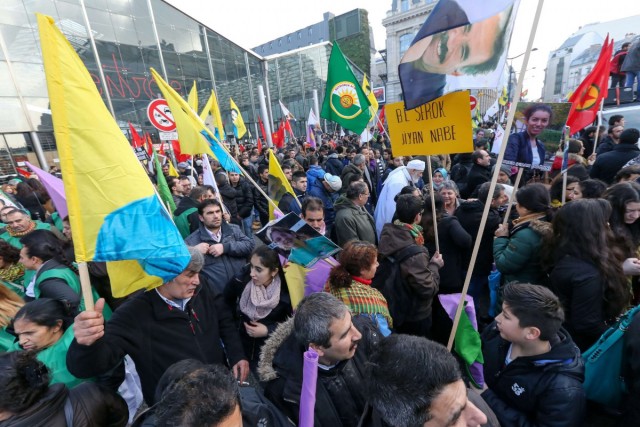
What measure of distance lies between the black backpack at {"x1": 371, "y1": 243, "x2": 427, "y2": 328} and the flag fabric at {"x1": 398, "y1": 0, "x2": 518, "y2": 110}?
1187 mm

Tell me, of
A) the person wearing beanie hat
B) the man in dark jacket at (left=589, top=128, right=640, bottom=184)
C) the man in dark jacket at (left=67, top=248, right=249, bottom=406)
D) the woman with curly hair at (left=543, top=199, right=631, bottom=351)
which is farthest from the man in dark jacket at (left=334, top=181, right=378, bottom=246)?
the man in dark jacket at (left=589, top=128, right=640, bottom=184)

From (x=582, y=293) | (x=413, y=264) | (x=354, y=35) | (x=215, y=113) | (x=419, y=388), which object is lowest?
(x=582, y=293)

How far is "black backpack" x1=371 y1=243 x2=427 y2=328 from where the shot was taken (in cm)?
265

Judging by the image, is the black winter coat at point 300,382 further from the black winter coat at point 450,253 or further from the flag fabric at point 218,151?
the flag fabric at point 218,151

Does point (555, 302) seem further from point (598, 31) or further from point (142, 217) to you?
point (598, 31)

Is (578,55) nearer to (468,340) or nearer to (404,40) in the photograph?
(404,40)

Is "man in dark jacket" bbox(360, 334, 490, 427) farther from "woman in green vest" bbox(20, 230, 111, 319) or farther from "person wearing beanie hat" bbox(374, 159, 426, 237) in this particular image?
"person wearing beanie hat" bbox(374, 159, 426, 237)

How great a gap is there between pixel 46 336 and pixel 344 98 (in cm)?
521

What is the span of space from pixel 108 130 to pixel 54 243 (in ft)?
6.83

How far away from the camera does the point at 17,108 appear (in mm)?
13289

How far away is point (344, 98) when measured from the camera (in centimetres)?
575

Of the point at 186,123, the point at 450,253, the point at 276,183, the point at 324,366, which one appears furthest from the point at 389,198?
the point at 324,366

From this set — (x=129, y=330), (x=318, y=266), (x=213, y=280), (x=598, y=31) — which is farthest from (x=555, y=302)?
(x=598, y=31)

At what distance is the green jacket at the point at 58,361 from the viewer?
1.91 m
